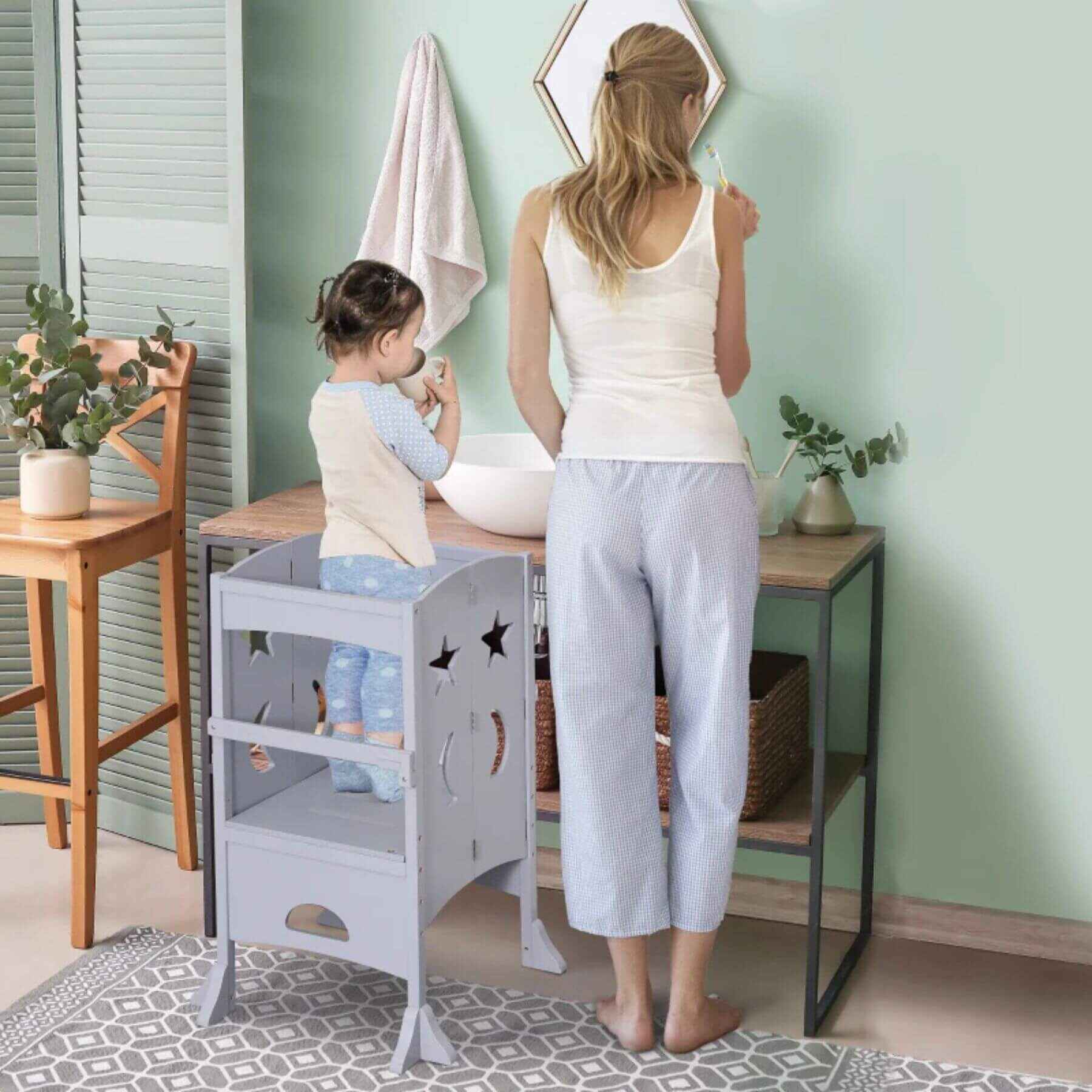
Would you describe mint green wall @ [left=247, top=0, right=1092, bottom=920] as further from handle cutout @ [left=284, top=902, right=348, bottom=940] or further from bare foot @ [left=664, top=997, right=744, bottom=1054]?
handle cutout @ [left=284, top=902, right=348, bottom=940]

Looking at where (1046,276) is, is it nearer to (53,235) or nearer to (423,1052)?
(423,1052)

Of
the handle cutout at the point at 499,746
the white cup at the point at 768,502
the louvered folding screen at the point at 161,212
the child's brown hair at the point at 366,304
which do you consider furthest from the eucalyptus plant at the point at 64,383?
the white cup at the point at 768,502

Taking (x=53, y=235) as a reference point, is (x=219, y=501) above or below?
below

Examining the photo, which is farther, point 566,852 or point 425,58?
point 425,58

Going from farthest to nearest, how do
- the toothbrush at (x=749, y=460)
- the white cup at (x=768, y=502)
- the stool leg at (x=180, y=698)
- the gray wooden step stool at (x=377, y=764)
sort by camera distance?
the stool leg at (x=180, y=698), the white cup at (x=768, y=502), the toothbrush at (x=749, y=460), the gray wooden step stool at (x=377, y=764)

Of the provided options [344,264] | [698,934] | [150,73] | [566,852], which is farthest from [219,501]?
[698,934]

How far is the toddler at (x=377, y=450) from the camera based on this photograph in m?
2.36

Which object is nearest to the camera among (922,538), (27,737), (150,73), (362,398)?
(362,398)

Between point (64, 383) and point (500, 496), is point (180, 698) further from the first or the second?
point (500, 496)

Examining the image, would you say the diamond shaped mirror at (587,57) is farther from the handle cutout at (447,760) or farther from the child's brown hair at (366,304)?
the handle cutout at (447,760)

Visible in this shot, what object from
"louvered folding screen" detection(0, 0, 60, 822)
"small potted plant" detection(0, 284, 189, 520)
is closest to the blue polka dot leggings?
"small potted plant" detection(0, 284, 189, 520)

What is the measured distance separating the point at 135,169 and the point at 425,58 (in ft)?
1.99

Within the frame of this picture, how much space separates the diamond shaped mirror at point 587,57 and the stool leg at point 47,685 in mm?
1360

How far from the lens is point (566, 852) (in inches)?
94.0
